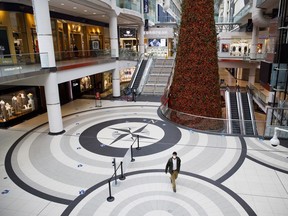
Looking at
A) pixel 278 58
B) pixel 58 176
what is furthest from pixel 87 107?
pixel 278 58

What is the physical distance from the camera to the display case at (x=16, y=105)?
46.5 feet

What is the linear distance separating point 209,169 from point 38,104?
13423mm

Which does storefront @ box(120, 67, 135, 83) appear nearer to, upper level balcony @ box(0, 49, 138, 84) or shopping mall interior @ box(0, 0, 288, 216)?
shopping mall interior @ box(0, 0, 288, 216)

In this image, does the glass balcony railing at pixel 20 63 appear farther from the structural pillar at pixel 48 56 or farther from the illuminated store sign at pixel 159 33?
the illuminated store sign at pixel 159 33

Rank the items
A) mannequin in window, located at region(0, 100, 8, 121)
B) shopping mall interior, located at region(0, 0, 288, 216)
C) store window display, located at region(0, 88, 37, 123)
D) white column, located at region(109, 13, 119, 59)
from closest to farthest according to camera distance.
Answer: shopping mall interior, located at region(0, 0, 288, 216)
mannequin in window, located at region(0, 100, 8, 121)
store window display, located at region(0, 88, 37, 123)
white column, located at region(109, 13, 119, 59)

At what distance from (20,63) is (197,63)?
9499 mm

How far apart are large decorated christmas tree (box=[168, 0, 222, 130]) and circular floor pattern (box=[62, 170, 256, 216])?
224 inches

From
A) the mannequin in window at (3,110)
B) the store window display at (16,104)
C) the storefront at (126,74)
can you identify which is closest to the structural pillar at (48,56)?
the mannequin in window at (3,110)

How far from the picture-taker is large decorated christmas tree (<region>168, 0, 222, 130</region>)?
13.4 m

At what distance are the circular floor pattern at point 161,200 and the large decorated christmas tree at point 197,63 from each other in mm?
5694

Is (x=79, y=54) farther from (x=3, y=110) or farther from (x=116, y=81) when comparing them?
(x=3, y=110)


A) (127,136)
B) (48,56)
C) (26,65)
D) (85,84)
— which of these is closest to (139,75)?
(85,84)

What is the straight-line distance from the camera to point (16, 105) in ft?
49.2

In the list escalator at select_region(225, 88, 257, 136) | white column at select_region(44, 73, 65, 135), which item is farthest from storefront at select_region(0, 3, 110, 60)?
escalator at select_region(225, 88, 257, 136)
